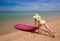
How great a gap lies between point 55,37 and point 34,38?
523 mm

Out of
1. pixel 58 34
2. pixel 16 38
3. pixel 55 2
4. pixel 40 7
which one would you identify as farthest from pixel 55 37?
pixel 55 2

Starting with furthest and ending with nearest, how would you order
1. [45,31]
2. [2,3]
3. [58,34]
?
[2,3], [45,31], [58,34]

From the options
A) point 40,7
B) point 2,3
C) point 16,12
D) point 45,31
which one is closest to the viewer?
point 45,31

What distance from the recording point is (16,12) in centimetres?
963

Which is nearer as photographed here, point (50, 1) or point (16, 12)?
point (16, 12)

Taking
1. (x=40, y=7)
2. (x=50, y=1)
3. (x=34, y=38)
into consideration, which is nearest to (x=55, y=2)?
(x=50, y=1)

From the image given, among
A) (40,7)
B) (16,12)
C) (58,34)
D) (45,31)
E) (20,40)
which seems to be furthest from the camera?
(40,7)

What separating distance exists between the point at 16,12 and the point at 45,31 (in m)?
5.14

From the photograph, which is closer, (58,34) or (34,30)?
(58,34)

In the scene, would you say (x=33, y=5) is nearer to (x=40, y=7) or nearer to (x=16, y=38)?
(x=40, y=7)

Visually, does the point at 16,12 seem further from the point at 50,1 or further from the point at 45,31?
the point at 45,31

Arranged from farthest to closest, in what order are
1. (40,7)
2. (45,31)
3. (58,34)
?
(40,7) < (45,31) < (58,34)

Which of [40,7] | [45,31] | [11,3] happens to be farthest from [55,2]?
[45,31]

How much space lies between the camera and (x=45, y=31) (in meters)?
4.71
